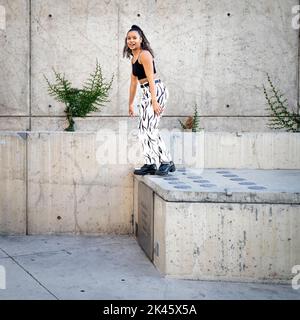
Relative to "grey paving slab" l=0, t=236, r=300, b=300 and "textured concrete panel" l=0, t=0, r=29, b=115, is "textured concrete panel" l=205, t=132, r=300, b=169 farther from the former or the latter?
"textured concrete panel" l=0, t=0, r=29, b=115

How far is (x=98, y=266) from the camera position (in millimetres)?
3461

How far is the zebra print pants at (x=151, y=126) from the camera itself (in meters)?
3.95

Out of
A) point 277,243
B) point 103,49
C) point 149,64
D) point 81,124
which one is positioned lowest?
point 277,243

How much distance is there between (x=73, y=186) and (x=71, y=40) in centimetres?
313

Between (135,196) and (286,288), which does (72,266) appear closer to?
(135,196)

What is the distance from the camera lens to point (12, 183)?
455 cm

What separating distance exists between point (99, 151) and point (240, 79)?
3.29 m

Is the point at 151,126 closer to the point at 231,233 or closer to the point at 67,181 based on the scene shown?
the point at 67,181

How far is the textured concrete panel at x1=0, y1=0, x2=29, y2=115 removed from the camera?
6.57m

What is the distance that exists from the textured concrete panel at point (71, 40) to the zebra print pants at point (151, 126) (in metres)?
2.79

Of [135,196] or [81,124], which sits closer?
[135,196]

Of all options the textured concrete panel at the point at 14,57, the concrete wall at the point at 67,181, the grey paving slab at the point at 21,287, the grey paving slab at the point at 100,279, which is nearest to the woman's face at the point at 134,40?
the concrete wall at the point at 67,181

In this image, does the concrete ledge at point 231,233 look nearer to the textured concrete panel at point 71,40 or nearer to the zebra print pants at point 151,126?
the zebra print pants at point 151,126
